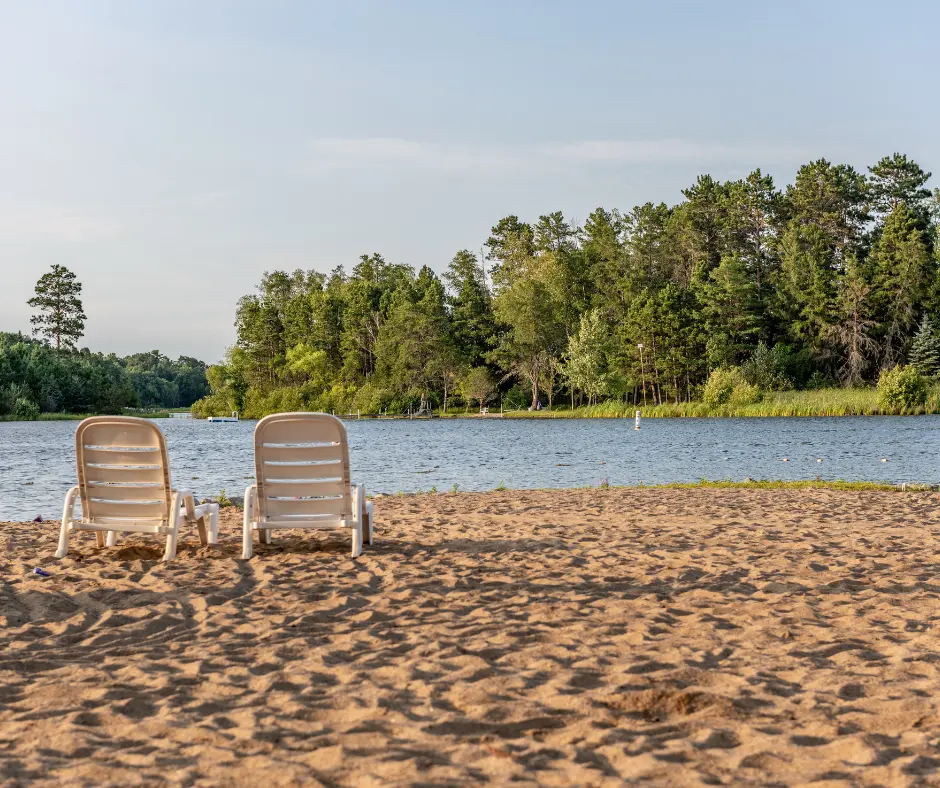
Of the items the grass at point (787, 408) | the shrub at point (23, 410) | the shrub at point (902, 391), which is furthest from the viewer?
the shrub at point (23, 410)

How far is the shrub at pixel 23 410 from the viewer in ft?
260

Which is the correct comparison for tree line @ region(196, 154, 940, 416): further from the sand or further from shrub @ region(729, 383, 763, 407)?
the sand

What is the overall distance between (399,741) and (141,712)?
114cm

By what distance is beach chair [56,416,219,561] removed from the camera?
6.91 meters

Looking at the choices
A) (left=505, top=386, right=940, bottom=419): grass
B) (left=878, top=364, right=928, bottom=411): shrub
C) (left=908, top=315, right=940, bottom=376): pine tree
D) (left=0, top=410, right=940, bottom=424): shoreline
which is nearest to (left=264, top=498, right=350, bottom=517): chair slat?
(left=0, top=410, right=940, bottom=424): shoreline

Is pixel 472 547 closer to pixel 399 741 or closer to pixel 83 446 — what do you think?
pixel 83 446

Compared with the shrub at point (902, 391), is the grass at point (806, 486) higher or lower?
lower

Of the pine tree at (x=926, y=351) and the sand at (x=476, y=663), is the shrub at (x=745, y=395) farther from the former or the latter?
the sand at (x=476, y=663)

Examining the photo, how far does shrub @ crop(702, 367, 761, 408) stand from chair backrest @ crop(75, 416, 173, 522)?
5808 centimetres

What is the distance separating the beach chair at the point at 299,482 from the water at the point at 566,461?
7625 millimetres

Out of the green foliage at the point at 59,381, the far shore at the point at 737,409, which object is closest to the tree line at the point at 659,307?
the far shore at the point at 737,409

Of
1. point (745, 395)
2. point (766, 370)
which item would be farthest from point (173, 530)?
point (766, 370)

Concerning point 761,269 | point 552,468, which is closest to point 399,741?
point 552,468

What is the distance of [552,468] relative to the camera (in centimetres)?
2341
